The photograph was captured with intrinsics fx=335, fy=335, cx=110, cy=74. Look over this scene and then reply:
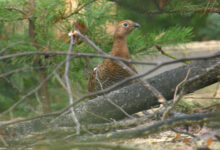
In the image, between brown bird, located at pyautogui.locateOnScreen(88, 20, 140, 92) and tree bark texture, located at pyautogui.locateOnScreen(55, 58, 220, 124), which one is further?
brown bird, located at pyautogui.locateOnScreen(88, 20, 140, 92)

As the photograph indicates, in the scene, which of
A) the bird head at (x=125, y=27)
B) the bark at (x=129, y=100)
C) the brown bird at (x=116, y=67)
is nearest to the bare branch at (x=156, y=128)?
the bark at (x=129, y=100)

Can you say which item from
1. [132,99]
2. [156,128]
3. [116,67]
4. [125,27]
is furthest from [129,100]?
[125,27]

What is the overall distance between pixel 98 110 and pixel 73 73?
83 centimetres

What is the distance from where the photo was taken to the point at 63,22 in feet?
7.39

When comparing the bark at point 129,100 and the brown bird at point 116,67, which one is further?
the brown bird at point 116,67

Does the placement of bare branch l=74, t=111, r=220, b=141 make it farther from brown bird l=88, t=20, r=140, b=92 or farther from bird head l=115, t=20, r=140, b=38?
bird head l=115, t=20, r=140, b=38

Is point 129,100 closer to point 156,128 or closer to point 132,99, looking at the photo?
point 132,99

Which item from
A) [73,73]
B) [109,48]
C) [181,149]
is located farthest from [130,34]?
[181,149]

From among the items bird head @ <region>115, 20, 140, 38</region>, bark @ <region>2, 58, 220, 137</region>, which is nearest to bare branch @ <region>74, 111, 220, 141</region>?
bark @ <region>2, 58, 220, 137</region>

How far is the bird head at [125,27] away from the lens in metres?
2.38

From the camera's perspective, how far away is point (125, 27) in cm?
246

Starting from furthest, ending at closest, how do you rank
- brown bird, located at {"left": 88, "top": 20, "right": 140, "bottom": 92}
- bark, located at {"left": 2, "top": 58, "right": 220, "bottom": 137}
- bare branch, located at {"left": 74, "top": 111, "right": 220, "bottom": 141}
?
1. brown bird, located at {"left": 88, "top": 20, "right": 140, "bottom": 92}
2. bark, located at {"left": 2, "top": 58, "right": 220, "bottom": 137}
3. bare branch, located at {"left": 74, "top": 111, "right": 220, "bottom": 141}

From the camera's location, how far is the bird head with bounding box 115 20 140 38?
2379 millimetres

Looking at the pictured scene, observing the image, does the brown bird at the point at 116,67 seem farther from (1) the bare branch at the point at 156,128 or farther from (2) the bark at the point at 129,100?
(1) the bare branch at the point at 156,128
